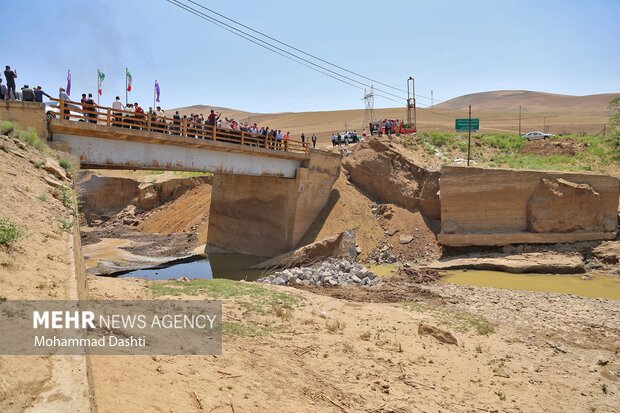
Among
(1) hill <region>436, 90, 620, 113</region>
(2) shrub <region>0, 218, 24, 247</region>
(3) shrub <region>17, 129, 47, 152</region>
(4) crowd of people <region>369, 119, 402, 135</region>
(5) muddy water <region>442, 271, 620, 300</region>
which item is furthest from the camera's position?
(1) hill <region>436, 90, 620, 113</region>

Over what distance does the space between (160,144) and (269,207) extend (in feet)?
25.6

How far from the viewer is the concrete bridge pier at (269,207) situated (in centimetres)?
2456

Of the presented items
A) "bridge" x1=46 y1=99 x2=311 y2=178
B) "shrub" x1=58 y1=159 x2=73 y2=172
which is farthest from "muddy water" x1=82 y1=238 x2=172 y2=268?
"shrub" x1=58 y1=159 x2=73 y2=172

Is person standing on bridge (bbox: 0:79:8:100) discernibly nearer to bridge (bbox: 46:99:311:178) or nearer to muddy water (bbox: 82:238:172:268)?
bridge (bbox: 46:99:311:178)

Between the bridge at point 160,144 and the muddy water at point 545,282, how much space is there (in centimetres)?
1045

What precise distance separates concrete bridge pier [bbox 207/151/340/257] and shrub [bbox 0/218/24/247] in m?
17.3

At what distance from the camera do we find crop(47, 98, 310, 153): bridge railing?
52.4 feet

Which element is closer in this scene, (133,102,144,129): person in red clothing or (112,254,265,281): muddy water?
(133,102,144,129): person in red clothing

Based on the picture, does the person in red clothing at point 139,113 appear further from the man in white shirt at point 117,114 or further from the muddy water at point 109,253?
the muddy water at point 109,253

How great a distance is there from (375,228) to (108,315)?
18.7m

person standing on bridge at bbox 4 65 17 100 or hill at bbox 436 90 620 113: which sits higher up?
hill at bbox 436 90 620 113

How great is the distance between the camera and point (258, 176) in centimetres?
2462

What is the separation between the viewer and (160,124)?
1878 centimetres

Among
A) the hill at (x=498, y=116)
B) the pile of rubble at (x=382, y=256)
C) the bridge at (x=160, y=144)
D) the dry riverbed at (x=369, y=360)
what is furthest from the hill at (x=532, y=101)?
the dry riverbed at (x=369, y=360)
